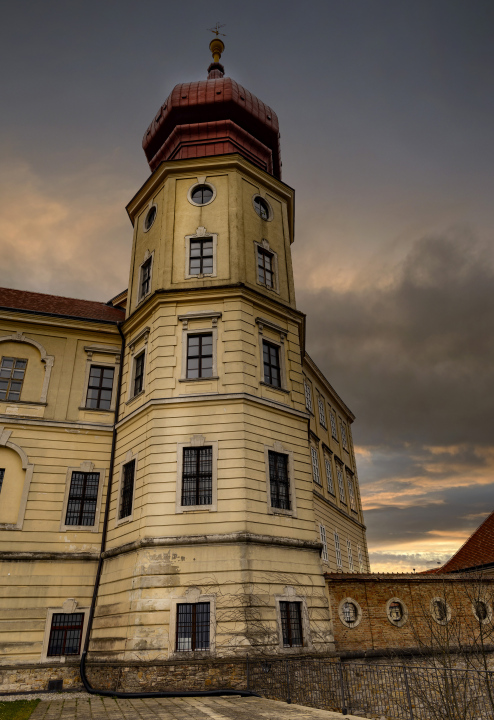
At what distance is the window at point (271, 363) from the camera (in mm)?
19703

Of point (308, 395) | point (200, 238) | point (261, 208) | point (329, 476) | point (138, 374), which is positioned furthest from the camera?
point (329, 476)

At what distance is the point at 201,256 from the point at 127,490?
9729 mm

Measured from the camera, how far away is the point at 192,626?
14.7 meters

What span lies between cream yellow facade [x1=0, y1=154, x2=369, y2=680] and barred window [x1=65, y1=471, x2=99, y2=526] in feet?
0.84

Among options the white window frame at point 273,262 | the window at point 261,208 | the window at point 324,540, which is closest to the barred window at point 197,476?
the white window frame at point 273,262

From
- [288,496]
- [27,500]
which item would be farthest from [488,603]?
[27,500]

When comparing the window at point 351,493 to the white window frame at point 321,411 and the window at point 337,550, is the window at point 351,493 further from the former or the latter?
the window at point 337,550

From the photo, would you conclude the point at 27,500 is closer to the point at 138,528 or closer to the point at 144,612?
the point at 138,528

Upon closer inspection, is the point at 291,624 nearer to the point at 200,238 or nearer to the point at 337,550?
the point at 200,238

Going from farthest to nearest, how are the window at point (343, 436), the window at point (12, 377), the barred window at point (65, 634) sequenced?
the window at point (343, 436) < the window at point (12, 377) < the barred window at point (65, 634)

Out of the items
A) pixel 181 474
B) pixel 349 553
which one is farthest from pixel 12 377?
pixel 349 553

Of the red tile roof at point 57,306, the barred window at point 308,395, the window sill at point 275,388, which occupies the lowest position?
the window sill at point 275,388

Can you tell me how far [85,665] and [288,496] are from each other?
28.1ft

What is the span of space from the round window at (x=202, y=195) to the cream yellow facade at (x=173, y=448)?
0.73ft
